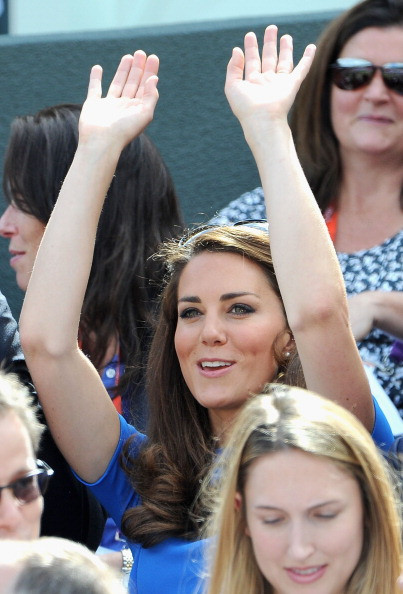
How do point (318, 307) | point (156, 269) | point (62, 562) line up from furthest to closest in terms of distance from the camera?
point (156, 269) < point (318, 307) < point (62, 562)

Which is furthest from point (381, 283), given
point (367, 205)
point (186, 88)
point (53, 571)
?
point (53, 571)

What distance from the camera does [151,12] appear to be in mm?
5094

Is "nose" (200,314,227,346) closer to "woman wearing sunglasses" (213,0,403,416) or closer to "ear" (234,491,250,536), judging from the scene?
"woman wearing sunglasses" (213,0,403,416)

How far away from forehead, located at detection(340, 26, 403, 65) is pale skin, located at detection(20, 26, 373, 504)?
67cm

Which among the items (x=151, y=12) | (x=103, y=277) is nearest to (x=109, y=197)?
(x=103, y=277)

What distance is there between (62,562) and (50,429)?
1490 millimetres

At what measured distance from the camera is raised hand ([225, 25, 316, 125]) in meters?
2.92

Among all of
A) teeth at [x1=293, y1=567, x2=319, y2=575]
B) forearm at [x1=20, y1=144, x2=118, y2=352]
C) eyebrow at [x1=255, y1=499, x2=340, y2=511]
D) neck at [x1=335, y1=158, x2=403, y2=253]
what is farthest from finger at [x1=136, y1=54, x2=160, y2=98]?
teeth at [x1=293, y1=567, x2=319, y2=575]

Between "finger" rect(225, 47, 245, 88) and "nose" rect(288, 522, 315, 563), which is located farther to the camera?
"finger" rect(225, 47, 245, 88)

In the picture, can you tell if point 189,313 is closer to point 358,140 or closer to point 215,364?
point 215,364

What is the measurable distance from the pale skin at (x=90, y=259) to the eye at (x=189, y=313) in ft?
0.90

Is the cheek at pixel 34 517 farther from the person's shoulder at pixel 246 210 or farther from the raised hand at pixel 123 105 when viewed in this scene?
the person's shoulder at pixel 246 210

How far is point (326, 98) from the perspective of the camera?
3795 millimetres

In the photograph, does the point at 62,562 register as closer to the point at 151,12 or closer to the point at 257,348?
the point at 257,348
